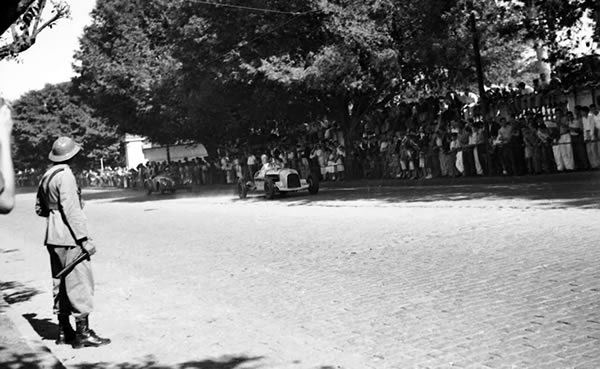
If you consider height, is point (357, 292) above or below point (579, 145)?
below

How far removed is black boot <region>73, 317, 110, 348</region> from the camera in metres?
6.02

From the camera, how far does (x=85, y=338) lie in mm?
6031

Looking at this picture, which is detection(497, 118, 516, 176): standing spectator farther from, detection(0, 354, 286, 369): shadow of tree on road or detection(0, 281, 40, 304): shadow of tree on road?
detection(0, 354, 286, 369): shadow of tree on road

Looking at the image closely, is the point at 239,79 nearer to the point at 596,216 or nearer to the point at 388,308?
the point at 596,216

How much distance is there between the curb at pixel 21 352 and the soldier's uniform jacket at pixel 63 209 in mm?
854

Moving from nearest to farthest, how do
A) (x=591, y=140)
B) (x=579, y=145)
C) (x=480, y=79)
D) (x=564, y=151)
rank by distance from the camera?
(x=591, y=140), (x=579, y=145), (x=564, y=151), (x=480, y=79)

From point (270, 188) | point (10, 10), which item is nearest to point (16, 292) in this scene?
point (10, 10)

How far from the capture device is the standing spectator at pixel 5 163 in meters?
2.68

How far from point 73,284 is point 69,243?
0.37 meters

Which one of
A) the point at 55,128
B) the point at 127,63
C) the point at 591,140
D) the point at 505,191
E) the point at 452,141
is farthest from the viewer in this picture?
the point at 55,128

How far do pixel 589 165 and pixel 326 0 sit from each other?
10.4 m

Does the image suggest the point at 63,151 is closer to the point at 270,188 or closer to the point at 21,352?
the point at 21,352

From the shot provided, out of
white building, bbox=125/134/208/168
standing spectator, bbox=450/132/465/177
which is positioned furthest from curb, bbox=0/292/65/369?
white building, bbox=125/134/208/168

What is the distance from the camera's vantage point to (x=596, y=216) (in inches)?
423
